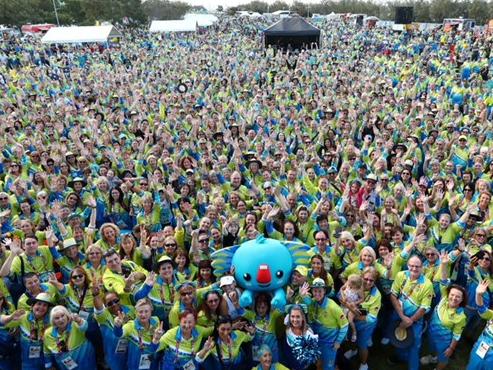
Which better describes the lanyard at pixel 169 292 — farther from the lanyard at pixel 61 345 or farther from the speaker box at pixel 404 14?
the speaker box at pixel 404 14

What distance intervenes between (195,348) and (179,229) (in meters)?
1.94

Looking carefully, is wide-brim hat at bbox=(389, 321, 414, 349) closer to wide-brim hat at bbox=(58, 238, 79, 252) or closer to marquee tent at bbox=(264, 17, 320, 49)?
wide-brim hat at bbox=(58, 238, 79, 252)

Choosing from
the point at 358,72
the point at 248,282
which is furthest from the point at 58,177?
the point at 358,72

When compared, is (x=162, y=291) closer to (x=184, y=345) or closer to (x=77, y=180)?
(x=184, y=345)

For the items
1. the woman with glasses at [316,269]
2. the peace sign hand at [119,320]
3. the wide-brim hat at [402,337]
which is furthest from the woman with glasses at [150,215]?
the wide-brim hat at [402,337]

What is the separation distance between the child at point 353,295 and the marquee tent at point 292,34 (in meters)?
18.4

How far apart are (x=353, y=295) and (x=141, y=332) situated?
6.49 feet

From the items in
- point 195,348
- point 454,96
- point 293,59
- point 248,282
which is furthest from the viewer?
point 293,59

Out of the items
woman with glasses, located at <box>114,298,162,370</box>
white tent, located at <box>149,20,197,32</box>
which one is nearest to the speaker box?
white tent, located at <box>149,20,197,32</box>

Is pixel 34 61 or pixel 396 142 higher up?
pixel 34 61

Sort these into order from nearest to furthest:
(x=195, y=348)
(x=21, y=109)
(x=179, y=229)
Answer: (x=195, y=348)
(x=179, y=229)
(x=21, y=109)

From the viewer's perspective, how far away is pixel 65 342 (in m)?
3.63

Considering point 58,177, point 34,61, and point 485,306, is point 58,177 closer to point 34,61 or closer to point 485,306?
point 485,306

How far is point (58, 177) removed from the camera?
637cm
